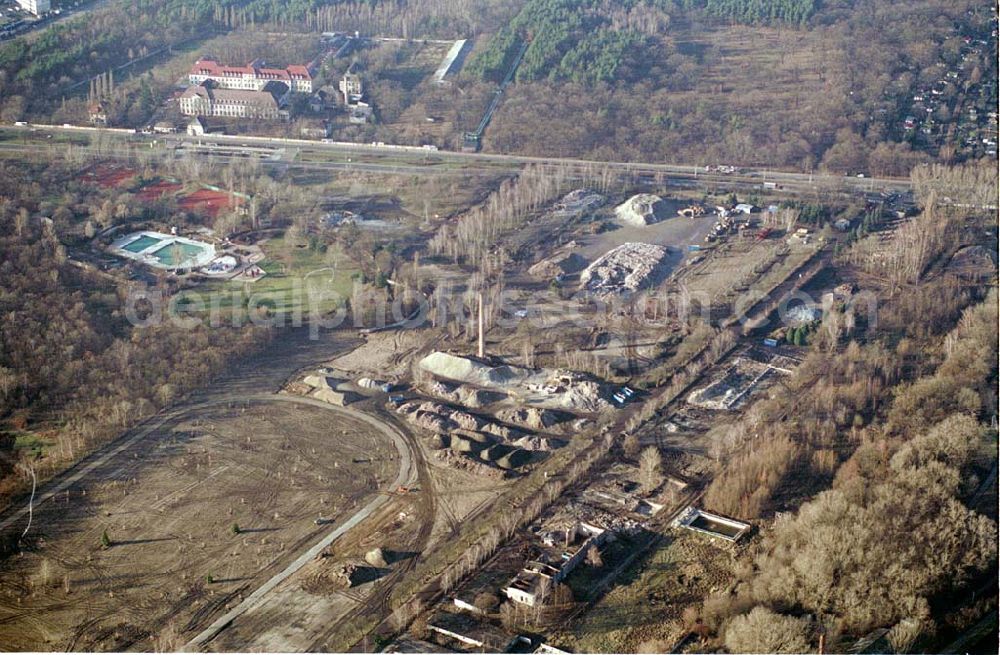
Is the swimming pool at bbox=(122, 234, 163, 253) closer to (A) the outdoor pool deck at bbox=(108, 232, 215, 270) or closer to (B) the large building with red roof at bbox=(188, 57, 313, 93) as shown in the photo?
(A) the outdoor pool deck at bbox=(108, 232, 215, 270)

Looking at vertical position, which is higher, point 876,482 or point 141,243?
point 141,243

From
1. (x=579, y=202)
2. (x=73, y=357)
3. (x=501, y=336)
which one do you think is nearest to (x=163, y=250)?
(x=73, y=357)

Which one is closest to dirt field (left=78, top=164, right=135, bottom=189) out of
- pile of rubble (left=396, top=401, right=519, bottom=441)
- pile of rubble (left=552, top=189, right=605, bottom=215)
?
pile of rubble (left=552, top=189, right=605, bottom=215)

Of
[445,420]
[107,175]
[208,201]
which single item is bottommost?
[445,420]

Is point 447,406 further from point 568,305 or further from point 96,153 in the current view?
point 96,153

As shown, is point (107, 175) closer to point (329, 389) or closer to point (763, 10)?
point (329, 389)

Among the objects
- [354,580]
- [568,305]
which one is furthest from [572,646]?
[568,305]

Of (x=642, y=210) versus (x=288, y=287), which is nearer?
(x=288, y=287)
